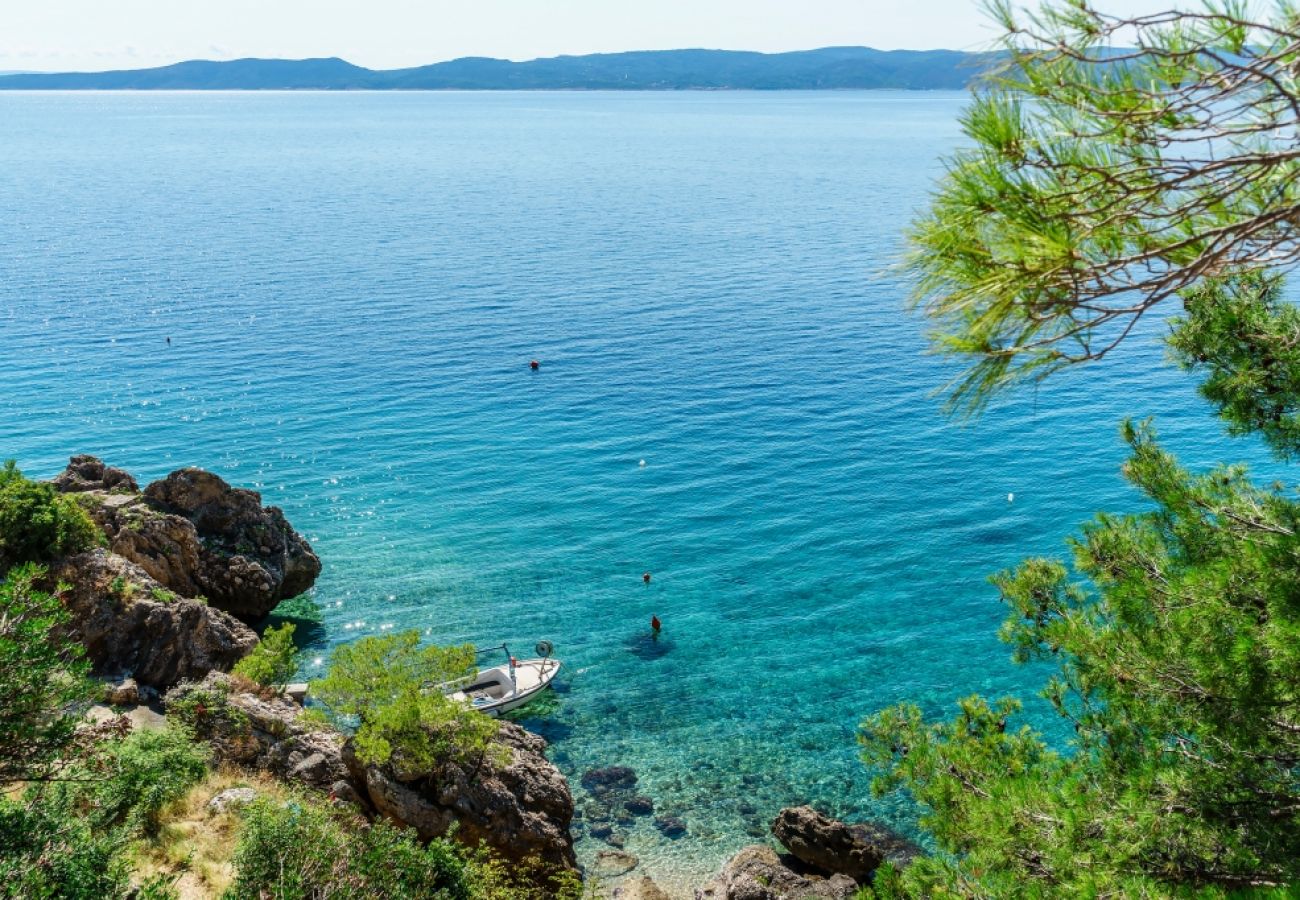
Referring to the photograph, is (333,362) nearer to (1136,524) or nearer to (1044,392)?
(1044,392)

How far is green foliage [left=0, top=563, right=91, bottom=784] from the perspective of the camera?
13.6 meters

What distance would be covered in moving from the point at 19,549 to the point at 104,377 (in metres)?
37.2

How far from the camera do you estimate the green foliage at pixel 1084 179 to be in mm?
8297

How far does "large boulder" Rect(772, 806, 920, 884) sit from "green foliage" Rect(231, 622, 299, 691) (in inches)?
657

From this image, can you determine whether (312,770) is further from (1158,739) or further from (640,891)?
(1158,739)

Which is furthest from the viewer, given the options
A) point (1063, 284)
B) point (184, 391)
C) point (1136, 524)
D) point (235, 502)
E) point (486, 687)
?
point (184, 391)

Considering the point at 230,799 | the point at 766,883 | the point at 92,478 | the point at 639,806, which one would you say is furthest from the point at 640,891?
the point at 92,478

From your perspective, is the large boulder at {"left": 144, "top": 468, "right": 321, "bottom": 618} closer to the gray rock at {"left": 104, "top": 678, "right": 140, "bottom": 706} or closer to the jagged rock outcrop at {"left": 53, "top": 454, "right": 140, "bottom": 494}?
the jagged rock outcrop at {"left": 53, "top": 454, "right": 140, "bottom": 494}

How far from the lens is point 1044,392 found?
60.7 meters

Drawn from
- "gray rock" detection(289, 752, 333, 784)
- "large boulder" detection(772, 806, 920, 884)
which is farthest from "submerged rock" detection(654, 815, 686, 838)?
"gray rock" detection(289, 752, 333, 784)

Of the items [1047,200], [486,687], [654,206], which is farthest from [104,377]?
[654,206]

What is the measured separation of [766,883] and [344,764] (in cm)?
1188

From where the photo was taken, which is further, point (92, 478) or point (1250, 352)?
point (92, 478)

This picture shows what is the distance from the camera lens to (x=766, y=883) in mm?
24328
